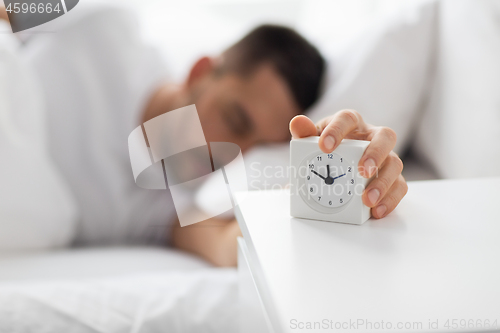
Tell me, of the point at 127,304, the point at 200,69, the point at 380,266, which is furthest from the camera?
the point at 200,69

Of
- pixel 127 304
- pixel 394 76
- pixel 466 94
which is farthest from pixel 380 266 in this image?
pixel 394 76

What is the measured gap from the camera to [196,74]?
1319 mm

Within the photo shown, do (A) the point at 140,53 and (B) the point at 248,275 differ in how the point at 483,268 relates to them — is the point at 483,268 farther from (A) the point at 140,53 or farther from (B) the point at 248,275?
(A) the point at 140,53

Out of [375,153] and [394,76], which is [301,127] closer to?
[375,153]

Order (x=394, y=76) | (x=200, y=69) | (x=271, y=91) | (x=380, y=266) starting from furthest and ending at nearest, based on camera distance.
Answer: (x=200, y=69)
(x=271, y=91)
(x=394, y=76)
(x=380, y=266)

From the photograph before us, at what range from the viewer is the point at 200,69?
1.32 metres

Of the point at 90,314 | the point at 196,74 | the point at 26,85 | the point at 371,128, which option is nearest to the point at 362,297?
the point at 371,128

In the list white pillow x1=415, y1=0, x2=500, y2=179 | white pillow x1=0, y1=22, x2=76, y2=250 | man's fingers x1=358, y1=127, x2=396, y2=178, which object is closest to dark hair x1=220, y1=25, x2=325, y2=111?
white pillow x1=415, y1=0, x2=500, y2=179

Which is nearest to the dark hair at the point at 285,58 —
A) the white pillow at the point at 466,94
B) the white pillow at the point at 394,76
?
the white pillow at the point at 394,76

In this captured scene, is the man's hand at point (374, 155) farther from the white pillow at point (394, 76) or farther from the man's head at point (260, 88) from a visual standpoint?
the man's head at point (260, 88)

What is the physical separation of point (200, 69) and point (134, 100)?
214 millimetres

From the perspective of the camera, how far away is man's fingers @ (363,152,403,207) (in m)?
0.50

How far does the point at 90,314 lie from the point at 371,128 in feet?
1.53

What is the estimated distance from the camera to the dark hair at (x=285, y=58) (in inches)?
44.8
